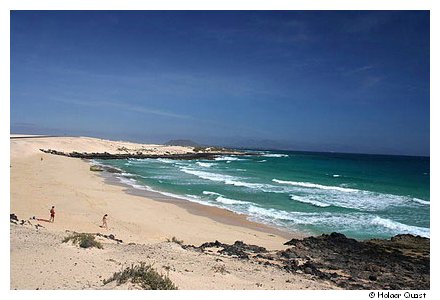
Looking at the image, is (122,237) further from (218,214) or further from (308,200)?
(308,200)

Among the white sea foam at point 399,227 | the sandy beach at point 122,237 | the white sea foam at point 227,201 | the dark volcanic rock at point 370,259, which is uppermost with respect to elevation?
the sandy beach at point 122,237

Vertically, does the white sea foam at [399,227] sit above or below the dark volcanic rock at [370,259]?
below

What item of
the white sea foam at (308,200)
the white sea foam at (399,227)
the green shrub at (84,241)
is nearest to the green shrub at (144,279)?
the green shrub at (84,241)

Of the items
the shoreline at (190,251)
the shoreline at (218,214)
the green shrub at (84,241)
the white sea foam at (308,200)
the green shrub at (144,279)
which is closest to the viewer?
the green shrub at (144,279)

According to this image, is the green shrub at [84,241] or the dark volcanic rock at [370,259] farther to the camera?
the dark volcanic rock at [370,259]

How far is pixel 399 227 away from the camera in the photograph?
15.9 m

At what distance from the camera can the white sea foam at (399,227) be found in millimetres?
14922

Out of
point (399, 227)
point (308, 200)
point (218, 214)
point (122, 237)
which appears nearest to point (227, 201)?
point (218, 214)

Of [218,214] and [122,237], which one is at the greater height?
[122,237]

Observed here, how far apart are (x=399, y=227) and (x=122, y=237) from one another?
39.5ft

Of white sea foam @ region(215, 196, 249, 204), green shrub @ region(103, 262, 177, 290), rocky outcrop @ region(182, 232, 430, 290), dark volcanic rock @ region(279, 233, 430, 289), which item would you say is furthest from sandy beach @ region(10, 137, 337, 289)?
white sea foam @ region(215, 196, 249, 204)

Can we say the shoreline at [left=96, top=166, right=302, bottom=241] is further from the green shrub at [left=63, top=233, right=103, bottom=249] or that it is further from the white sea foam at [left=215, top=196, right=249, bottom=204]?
the green shrub at [left=63, top=233, right=103, bottom=249]

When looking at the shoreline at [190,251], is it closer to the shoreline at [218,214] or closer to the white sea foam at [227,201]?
the shoreline at [218,214]

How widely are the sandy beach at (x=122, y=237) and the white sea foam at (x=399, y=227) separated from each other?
4888mm
